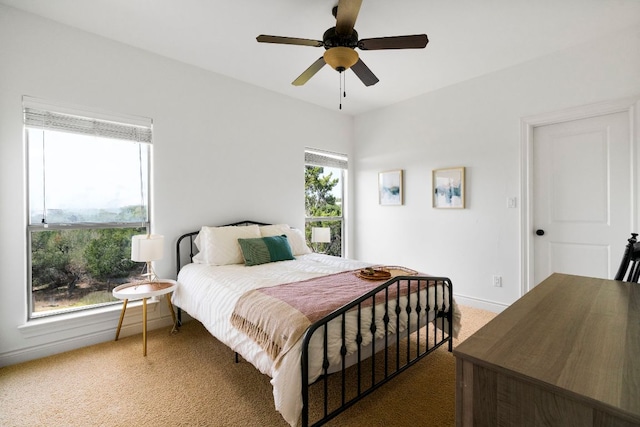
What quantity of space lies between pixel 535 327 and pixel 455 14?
8.04ft

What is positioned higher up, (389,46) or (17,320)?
(389,46)

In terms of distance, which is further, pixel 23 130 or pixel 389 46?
pixel 23 130

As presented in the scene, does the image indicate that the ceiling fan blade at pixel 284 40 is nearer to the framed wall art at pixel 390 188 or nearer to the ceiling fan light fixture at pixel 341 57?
the ceiling fan light fixture at pixel 341 57

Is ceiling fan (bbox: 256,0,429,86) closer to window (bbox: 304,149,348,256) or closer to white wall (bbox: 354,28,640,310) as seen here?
white wall (bbox: 354,28,640,310)

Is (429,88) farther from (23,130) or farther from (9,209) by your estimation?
(9,209)

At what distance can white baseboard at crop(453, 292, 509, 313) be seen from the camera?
3366 millimetres

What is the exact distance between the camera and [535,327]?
89cm

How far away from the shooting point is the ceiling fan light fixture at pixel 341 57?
205 centimetres

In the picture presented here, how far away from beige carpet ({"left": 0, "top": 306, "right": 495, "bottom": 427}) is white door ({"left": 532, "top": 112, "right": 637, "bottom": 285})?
1.79 meters

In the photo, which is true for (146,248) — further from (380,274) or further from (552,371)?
(552,371)

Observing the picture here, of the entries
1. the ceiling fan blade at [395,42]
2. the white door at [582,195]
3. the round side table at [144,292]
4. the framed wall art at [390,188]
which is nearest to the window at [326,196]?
the framed wall art at [390,188]

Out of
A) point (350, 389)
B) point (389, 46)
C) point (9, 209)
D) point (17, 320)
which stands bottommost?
point (350, 389)

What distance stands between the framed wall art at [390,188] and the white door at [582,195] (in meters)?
1.62

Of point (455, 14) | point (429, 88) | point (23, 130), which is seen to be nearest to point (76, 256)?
point (23, 130)
